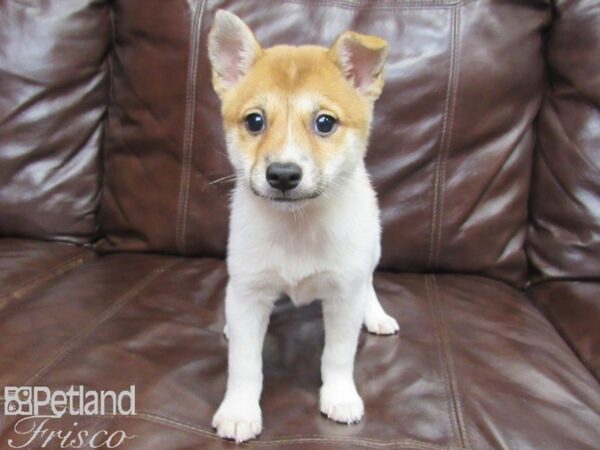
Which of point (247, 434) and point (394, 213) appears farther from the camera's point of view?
point (394, 213)

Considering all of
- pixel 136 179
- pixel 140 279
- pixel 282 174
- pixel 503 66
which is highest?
pixel 503 66

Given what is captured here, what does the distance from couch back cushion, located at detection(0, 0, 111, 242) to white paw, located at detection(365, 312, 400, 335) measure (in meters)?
1.10

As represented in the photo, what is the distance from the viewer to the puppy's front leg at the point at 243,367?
3.41ft

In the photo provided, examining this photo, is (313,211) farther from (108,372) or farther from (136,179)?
(136,179)

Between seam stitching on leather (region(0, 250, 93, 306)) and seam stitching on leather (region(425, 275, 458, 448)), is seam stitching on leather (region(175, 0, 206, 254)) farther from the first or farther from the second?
seam stitching on leather (region(425, 275, 458, 448))

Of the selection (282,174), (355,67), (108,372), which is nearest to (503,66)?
(355,67)

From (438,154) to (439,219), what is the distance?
214 millimetres

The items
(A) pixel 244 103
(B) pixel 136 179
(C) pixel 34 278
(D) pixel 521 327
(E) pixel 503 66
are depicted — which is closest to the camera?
(A) pixel 244 103

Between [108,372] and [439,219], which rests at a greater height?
[439,219]

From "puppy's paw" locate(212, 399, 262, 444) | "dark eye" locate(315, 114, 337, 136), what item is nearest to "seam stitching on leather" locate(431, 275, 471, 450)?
"puppy's paw" locate(212, 399, 262, 444)

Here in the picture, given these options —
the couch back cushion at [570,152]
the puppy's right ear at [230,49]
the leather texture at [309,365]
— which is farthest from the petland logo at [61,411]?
the couch back cushion at [570,152]

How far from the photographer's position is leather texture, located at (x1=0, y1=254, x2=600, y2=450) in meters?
1.05

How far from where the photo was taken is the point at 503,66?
171 cm

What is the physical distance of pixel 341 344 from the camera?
1.18 m
